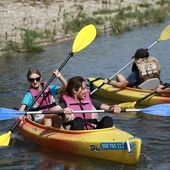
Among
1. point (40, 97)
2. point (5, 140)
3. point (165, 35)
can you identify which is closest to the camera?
point (5, 140)

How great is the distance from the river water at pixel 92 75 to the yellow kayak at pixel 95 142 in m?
0.10

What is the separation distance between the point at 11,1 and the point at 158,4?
7115 millimetres

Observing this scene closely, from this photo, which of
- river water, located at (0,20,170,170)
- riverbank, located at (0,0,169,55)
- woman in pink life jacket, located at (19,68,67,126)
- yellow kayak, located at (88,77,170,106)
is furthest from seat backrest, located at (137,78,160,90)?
riverbank, located at (0,0,169,55)

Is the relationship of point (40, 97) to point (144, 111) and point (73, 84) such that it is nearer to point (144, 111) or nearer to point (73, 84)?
point (73, 84)

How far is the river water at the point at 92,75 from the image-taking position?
738 centimetres

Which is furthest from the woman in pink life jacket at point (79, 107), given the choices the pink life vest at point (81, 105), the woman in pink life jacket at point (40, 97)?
the woman in pink life jacket at point (40, 97)

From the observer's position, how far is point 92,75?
13.7 m

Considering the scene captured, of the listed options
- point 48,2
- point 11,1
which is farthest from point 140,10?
point 11,1

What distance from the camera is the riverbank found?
18688 mm

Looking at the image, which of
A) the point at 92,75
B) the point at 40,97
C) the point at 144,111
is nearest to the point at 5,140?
the point at 40,97

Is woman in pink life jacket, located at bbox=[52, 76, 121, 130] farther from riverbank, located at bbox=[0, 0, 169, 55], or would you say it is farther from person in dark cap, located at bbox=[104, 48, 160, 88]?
riverbank, located at bbox=[0, 0, 169, 55]

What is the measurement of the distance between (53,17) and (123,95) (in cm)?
1139

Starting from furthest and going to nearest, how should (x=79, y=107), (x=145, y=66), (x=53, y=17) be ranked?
(x=53, y=17) < (x=145, y=66) < (x=79, y=107)

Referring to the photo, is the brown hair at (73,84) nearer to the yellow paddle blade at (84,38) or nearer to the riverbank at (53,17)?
the yellow paddle blade at (84,38)
